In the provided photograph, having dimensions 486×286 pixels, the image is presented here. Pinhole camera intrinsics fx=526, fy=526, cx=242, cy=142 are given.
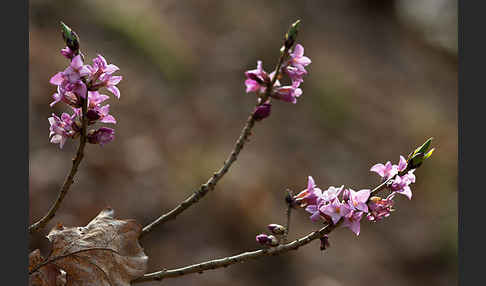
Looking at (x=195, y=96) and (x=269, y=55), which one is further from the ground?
(x=269, y=55)

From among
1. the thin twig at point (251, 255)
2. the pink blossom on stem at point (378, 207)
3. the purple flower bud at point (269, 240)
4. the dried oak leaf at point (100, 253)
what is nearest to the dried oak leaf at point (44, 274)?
the dried oak leaf at point (100, 253)

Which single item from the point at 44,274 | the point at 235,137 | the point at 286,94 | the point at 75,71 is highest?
the point at 235,137

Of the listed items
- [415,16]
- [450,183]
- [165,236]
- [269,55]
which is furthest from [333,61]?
[165,236]

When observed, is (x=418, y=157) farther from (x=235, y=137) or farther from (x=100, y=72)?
(x=235, y=137)

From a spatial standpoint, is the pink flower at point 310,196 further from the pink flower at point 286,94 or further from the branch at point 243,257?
the pink flower at point 286,94

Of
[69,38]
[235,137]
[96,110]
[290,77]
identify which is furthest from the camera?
[235,137]

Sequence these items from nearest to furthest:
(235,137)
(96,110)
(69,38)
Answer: (69,38)
(96,110)
(235,137)

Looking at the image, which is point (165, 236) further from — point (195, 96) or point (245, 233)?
point (195, 96)

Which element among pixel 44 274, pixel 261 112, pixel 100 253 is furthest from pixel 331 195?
pixel 44 274
